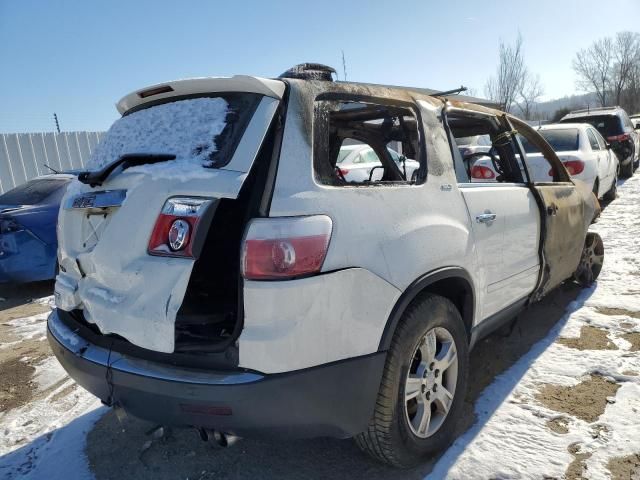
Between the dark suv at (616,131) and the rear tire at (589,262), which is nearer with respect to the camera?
the rear tire at (589,262)

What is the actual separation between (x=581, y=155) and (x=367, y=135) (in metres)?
5.61

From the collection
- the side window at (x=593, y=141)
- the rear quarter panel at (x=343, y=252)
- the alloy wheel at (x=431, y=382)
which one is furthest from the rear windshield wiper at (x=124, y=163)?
the side window at (x=593, y=141)

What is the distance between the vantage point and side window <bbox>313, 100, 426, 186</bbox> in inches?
77.9

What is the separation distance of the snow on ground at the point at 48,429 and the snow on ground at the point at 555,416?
1.94 metres

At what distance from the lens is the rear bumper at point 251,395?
1.75m

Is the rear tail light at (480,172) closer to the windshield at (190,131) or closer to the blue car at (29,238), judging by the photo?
the windshield at (190,131)

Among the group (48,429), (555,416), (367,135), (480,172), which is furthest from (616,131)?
(48,429)

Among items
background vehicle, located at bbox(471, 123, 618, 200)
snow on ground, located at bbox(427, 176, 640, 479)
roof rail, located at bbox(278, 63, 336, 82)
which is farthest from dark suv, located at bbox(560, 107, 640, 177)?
roof rail, located at bbox(278, 63, 336, 82)

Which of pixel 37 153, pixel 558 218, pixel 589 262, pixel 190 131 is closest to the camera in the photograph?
pixel 190 131

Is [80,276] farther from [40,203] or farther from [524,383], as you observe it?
[40,203]

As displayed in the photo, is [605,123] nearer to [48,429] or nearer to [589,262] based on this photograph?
[589,262]

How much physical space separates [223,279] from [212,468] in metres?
0.96

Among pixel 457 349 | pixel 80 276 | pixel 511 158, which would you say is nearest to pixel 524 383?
pixel 457 349

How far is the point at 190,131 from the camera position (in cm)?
205
